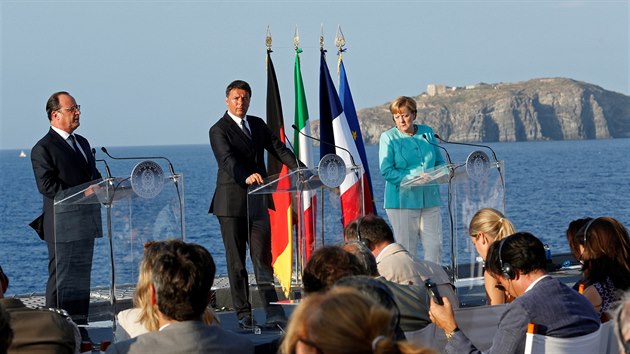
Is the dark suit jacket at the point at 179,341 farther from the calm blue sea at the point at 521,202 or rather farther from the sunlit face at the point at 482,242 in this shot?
the calm blue sea at the point at 521,202

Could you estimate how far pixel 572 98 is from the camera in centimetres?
10219

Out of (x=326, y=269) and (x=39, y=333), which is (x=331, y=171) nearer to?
(x=326, y=269)

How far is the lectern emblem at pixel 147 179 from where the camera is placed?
620 cm

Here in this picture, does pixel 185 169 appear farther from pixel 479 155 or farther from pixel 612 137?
pixel 479 155

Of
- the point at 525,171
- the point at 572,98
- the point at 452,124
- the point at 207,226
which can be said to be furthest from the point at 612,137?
the point at 207,226

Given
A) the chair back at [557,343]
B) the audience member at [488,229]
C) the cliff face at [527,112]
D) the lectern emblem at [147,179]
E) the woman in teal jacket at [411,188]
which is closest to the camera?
the chair back at [557,343]

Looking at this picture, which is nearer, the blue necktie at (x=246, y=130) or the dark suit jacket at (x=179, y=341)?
the dark suit jacket at (x=179, y=341)

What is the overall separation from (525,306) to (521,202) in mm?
44414

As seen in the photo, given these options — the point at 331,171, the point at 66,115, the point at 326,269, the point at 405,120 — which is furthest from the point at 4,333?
the point at 405,120

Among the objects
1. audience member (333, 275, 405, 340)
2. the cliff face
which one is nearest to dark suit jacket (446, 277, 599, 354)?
audience member (333, 275, 405, 340)

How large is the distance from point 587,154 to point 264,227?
3289 inches

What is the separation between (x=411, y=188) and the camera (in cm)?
758

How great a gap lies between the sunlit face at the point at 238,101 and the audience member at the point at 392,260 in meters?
1.88

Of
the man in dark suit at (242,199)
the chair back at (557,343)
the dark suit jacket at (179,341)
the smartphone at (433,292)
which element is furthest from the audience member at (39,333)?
the man in dark suit at (242,199)
